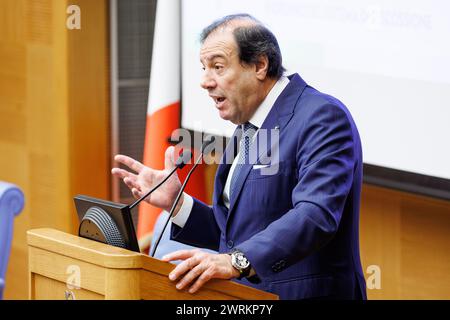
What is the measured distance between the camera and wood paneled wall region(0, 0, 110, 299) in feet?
17.3

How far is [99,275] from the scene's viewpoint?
2182 millimetres

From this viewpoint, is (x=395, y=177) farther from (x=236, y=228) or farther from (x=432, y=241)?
(x=236, y=228)

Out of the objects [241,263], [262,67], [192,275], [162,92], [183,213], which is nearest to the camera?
[192,275]

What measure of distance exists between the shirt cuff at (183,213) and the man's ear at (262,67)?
46 cm

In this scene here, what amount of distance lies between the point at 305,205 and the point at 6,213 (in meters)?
1.87

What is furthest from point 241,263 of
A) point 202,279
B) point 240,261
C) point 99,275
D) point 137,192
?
point 137,192

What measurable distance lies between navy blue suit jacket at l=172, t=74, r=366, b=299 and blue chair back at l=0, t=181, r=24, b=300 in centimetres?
136

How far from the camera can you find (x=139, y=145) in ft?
18.0

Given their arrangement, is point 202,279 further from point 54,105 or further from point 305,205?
point 54,105

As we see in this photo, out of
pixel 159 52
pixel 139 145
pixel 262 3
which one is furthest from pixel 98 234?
pixel 139 145

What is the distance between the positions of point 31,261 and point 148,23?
310 cm

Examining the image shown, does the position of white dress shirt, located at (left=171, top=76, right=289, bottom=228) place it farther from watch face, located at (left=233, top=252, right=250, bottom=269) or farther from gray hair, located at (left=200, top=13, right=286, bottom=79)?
watch face, located at (left=233, top=252, right=250, bottom=269)

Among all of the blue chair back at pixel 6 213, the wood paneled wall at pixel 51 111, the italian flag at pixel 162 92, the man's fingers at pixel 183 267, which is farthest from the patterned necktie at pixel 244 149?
the wood paneled wall at pixel 51 111

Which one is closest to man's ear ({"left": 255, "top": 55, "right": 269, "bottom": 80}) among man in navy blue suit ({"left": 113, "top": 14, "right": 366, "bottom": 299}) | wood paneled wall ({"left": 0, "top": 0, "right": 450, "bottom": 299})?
man in navy blue suit ({"left": 113, "top": 14, "right": 366, "bottom": 299})
